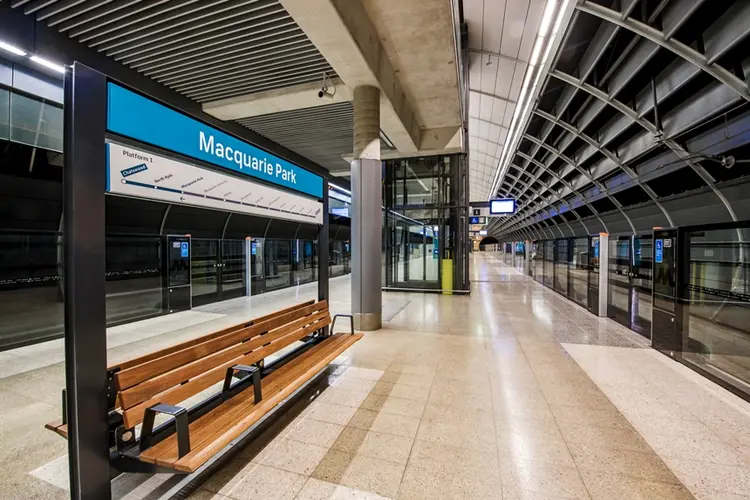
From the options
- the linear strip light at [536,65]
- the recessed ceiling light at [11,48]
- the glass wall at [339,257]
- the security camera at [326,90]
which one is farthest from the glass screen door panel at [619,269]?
the glass wall at [339,257]

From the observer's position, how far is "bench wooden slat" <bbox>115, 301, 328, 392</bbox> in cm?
170

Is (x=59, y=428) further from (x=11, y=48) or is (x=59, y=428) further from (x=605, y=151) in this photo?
(x=605, y=151)

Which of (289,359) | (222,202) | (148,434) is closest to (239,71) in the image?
(222,202)

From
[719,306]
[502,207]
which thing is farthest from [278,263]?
[719,306]

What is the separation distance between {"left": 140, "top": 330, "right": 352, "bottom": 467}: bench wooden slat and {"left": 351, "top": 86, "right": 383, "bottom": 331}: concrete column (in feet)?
8.50

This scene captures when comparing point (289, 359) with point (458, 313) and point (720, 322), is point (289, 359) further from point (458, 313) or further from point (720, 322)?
point (720, 322)

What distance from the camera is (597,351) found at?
4.53 meters

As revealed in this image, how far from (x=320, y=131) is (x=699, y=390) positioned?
9492 mm

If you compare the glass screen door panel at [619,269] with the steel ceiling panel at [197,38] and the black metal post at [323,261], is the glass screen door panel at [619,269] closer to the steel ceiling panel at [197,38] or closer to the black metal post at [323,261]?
the black metal post at [323,261]

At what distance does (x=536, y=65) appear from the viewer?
9.60 meters

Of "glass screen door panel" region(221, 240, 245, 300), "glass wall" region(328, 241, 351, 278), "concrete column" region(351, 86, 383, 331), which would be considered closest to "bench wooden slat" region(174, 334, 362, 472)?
"concrete column" region(351, 86, 383, 331)

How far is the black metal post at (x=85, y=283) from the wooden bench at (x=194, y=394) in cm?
10

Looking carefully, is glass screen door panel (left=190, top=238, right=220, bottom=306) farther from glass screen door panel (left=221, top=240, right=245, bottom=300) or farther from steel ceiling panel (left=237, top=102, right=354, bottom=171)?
steel ceiling panel (left=237, top=102, right=354, bottom=171)

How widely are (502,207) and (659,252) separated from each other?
12.6 m
